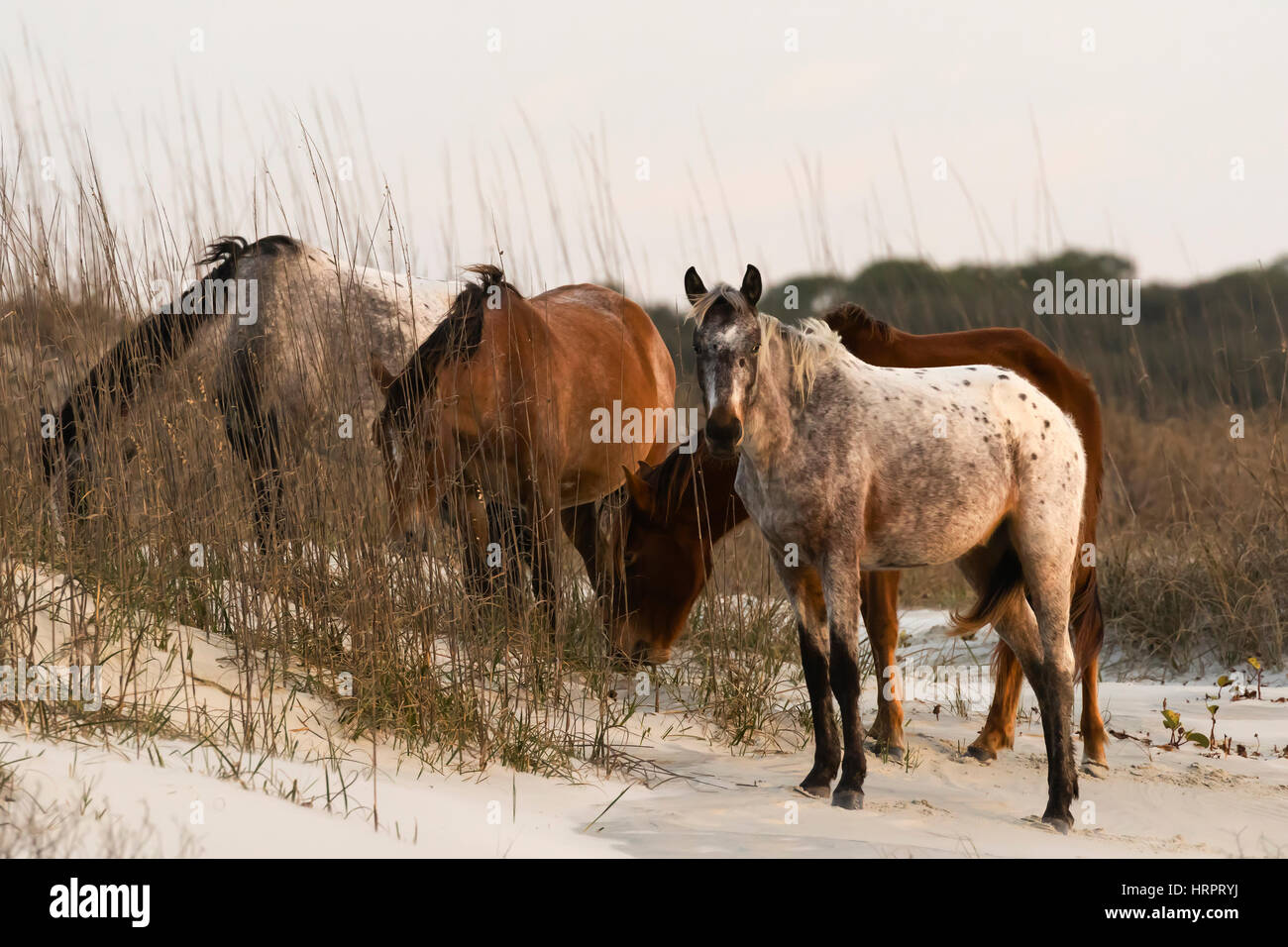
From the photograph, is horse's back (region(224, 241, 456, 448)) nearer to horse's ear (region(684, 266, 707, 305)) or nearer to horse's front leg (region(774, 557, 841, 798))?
horse's ear (region(684, 266, 707, 305))

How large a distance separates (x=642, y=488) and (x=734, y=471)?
16.5 inches

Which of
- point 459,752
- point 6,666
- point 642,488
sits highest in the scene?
point 642,488

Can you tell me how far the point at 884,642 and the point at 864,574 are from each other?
0.31m

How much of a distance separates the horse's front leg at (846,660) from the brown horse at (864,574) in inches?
38.0

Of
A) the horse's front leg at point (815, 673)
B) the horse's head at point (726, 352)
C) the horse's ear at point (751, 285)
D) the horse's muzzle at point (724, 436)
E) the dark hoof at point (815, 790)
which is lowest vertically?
the dark hoof at point (815, 790)

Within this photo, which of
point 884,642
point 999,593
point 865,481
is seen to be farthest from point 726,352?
point 884,642

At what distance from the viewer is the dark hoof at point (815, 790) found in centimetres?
428

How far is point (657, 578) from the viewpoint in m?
5.59

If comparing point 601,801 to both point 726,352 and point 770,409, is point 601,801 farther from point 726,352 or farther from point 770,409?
point 726,352

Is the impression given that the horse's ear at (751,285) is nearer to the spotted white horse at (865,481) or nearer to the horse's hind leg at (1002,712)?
the spotted white horse at (865,481)

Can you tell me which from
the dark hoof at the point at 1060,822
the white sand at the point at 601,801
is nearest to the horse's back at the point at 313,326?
the white sand at the point at 601,801
